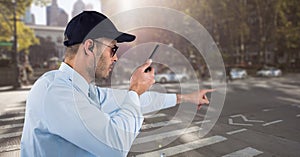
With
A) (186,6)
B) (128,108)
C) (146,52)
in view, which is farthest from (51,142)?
(186,6)

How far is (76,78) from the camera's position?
130 cm

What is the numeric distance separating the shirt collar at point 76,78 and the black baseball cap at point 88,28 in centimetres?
14

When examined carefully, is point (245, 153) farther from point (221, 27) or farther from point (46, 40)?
point (46, 40)

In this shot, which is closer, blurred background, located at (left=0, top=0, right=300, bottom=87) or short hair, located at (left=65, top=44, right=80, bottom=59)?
short hair, located at (left=65, top=44, right=80, bottom=59)

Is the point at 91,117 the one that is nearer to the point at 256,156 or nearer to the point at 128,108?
the point at 128,108

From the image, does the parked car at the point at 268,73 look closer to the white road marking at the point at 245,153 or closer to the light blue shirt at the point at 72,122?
the white road marking at the point at 245,153

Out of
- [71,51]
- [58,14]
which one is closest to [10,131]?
[71,51]

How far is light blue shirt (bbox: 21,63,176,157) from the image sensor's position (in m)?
1.13

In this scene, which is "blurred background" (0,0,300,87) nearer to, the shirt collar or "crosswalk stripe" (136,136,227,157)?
"crosswalk stripe" (136,136,227,157)

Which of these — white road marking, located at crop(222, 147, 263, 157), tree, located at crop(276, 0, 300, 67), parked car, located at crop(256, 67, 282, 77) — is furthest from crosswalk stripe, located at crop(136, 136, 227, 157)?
tree, located at crop(276, 0, 300, 67)

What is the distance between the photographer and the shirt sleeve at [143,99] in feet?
5.32

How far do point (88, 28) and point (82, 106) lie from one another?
1.37 ft

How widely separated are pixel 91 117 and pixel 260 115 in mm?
8102

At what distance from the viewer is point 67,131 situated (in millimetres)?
1144
